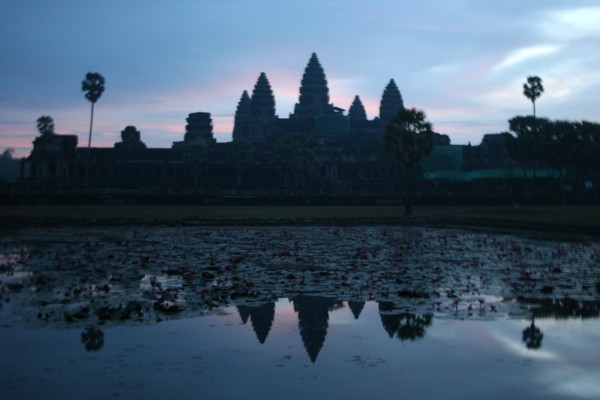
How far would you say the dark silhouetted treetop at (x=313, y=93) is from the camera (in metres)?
146

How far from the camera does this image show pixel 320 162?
111 m

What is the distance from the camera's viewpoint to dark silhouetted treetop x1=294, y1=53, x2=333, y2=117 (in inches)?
5728

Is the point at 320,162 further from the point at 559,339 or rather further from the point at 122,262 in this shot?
the point at 559,339

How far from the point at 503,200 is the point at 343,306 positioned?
169 feet

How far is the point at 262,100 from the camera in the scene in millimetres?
142500

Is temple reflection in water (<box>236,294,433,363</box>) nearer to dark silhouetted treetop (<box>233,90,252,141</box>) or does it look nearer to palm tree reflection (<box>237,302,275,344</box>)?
palm tree reflection (<box>237,302,275,344</box>)

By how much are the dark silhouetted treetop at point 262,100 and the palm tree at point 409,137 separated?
9376cm

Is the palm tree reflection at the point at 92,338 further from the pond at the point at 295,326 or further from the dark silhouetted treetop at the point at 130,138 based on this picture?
the dark silhouetted treetop at the point at 130,138

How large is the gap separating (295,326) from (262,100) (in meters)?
135

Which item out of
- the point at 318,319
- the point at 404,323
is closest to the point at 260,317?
the point at 318,319

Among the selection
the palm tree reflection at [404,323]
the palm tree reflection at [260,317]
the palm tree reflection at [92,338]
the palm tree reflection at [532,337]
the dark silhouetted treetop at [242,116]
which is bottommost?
the palm tree reflection at [92,338]

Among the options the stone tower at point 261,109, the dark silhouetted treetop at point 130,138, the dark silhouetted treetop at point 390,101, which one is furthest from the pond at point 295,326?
the dark silhouetted treetop at point 390,101

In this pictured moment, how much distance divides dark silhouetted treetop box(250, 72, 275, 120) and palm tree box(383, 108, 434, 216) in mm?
93763

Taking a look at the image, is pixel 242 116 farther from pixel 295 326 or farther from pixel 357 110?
pixel 295 326
